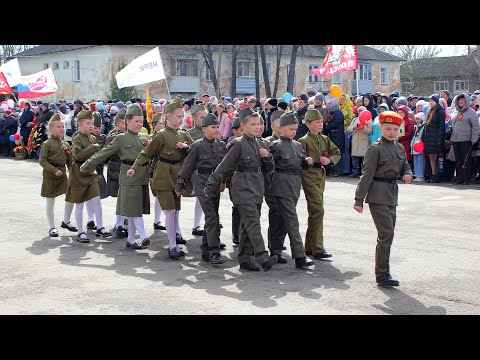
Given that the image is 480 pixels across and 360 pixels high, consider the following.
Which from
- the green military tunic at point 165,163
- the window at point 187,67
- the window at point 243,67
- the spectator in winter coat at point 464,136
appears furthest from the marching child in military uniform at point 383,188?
the window at point 243,67

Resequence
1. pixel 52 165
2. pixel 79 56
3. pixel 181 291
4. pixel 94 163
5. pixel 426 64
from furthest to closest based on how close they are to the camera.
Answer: pixel 426 64 < pixel 79 56 < pixel 52 165 < pixel 94 163 < pixel 181 291

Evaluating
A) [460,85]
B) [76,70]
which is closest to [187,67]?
[76,70]

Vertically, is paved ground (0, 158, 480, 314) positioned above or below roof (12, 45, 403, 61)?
below

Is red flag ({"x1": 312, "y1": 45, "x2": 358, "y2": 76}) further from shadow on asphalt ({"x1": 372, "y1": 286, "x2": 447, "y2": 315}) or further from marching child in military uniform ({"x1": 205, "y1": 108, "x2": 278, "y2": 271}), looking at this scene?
shadow on asphalt ({"x1": 372, "y1": 286, "x2": 447, "y2": 315})

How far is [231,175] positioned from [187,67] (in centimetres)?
5244

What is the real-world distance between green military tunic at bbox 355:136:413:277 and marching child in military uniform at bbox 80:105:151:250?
327cm

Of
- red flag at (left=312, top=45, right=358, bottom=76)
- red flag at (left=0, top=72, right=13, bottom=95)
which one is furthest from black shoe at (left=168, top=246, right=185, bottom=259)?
red flag at (left=0, top=72, right=13, bottom=95)

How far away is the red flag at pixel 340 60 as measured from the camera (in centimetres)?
1888

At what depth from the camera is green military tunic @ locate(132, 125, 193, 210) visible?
8.76m

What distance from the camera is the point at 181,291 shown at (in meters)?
6.97
